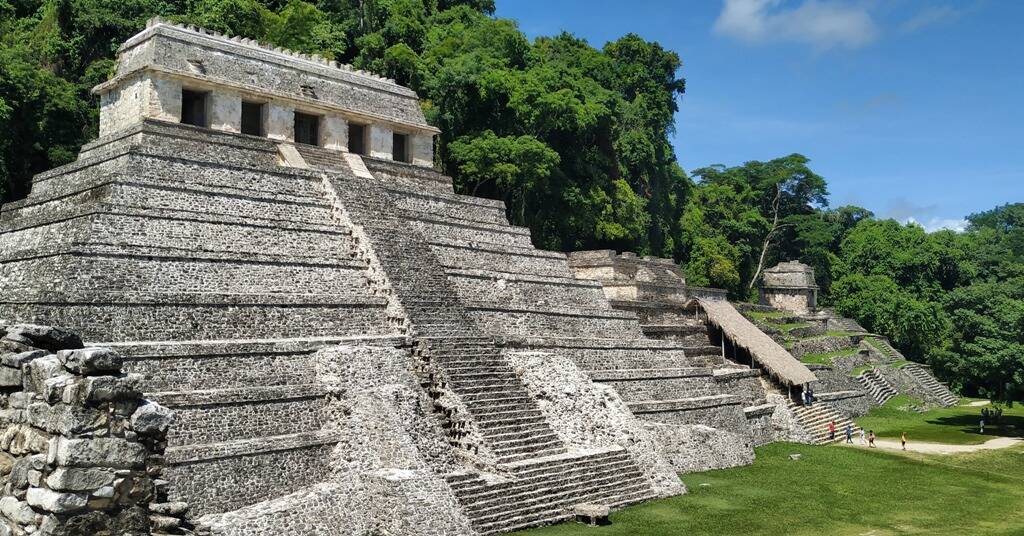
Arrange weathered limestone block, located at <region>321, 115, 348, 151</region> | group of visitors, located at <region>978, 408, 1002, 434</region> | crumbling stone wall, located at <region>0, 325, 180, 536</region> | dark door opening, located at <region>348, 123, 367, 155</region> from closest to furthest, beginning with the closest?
crumbling stone wall, located at <region>0, 325, 180, 536</region> < weathered limestone block, located at <region>321, 115, 348, 151</region> < dark door opening, located at <region>348, 123, 367, 155</region> < group of visitors, located at <region>978, 408, 1002, 434</region>

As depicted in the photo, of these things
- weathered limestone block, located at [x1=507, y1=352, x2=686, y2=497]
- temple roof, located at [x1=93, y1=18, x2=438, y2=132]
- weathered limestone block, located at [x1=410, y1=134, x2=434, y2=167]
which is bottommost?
weathered limestone block, located at [x1=507, y1=352, x2=686, y2=497]

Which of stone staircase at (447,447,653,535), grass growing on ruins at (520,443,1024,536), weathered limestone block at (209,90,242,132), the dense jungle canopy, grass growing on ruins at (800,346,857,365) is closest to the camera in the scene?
stone staircase at (447,447,653,535)

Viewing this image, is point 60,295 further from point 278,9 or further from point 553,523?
point 278,9

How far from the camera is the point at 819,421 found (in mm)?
32156

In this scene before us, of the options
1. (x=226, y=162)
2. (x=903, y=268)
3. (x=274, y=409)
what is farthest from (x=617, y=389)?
(x=903, y=268)

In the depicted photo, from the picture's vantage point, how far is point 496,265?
25.9 metres

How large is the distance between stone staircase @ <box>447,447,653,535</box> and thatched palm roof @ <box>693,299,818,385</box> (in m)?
15.5

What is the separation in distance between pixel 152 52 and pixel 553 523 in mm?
17228

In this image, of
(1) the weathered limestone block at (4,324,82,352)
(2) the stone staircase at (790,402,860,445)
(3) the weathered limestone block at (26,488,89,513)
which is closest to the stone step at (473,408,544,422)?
(1) the weathered limestone block at (4,324,82,352)

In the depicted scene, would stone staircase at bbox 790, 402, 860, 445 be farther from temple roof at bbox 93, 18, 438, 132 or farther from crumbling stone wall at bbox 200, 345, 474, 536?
crumbling stone wall at bbox 200, 345, 474, 536

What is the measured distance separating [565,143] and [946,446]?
71.8 feet

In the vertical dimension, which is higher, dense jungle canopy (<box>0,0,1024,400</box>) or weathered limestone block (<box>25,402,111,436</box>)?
dense jungle canopy (<box>0,0,1024,400</box>)

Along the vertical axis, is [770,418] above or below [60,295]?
below

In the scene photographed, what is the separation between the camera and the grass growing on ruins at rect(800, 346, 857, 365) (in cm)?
4169
